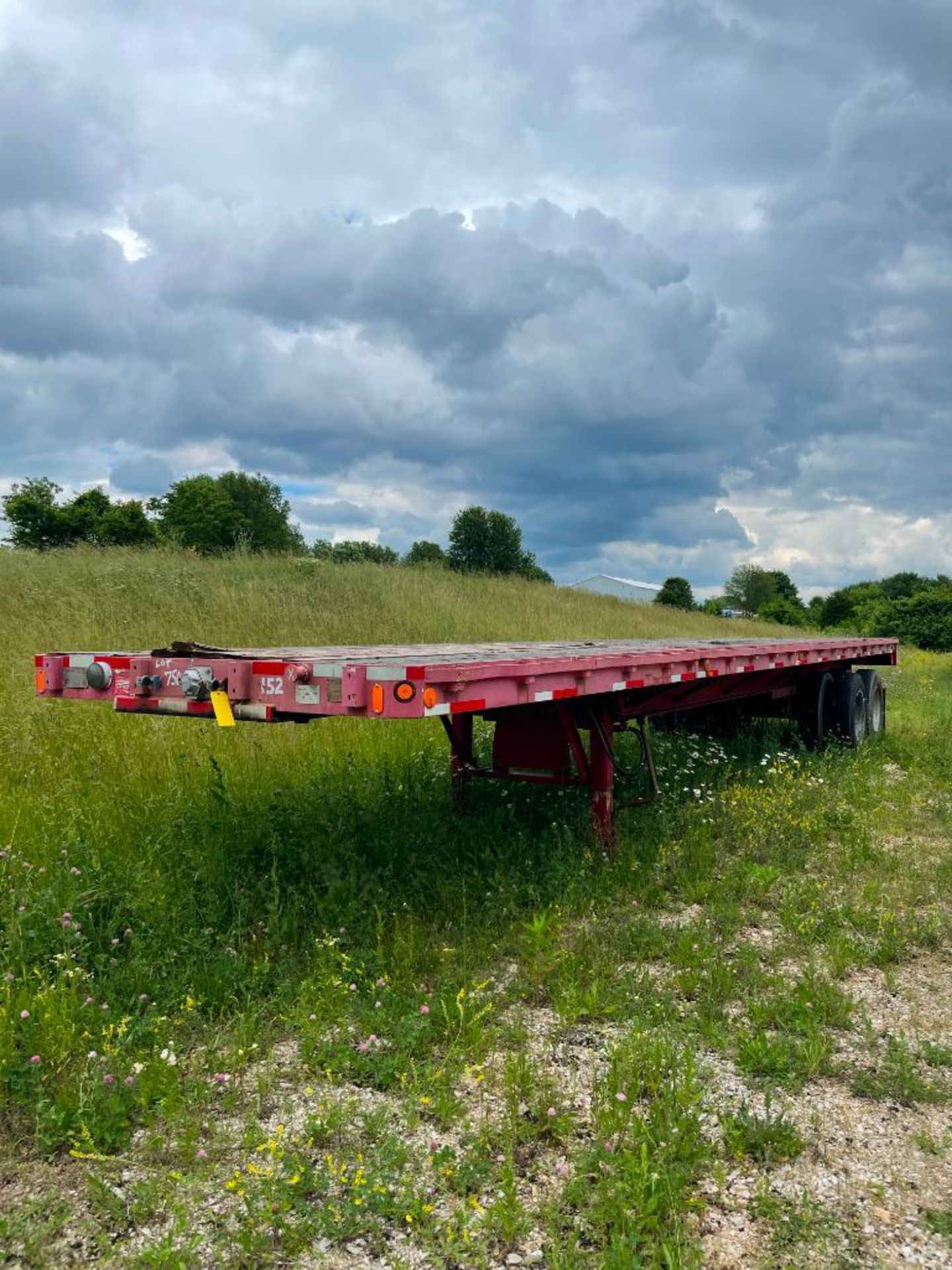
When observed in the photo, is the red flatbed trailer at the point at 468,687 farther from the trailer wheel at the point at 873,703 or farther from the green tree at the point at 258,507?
the green tree at the point at 258,507

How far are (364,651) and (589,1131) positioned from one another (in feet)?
10.0

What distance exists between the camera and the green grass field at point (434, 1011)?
2717mm

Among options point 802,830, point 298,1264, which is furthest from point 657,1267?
point 802,830

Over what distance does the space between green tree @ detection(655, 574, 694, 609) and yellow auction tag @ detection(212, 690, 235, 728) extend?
212 ft

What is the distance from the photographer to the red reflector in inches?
148

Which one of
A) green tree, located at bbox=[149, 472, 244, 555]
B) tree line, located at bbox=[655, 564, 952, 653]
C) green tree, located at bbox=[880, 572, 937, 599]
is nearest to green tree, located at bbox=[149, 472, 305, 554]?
green tree, located at bbox=[149, 472, 244, 555]

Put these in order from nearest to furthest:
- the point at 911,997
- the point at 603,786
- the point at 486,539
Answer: the point at 911,997
the point at 603,786
the point at 486,539

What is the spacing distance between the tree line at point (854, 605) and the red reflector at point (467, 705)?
27858mm

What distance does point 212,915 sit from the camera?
4.50 meters

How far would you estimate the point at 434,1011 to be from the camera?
3.88m

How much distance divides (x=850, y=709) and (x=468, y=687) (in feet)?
25.8

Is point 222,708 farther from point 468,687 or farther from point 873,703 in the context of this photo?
point 873,703

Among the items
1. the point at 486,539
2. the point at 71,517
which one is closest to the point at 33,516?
the point at 71,517

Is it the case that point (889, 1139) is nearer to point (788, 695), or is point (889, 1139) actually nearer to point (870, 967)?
point (870, 967)
